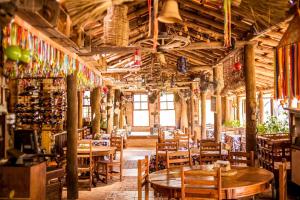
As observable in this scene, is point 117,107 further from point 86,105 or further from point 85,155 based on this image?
point 85,155

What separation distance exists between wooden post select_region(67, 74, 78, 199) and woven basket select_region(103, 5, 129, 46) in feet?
7.47

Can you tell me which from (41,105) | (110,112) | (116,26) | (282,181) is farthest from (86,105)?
(282,181)

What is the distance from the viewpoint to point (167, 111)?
2230 centimetres

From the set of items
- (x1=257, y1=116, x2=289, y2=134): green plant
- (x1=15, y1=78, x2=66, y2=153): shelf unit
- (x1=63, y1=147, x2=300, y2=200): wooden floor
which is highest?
(x1=15, y1=78, x2=66, y2=153): shelf unit

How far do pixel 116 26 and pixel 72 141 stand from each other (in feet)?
9.62

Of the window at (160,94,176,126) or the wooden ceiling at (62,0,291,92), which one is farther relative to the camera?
the window at (160,94,176,126)

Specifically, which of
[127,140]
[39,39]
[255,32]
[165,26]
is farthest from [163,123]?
[39,39]

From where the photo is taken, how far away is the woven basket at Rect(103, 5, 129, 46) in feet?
14.8

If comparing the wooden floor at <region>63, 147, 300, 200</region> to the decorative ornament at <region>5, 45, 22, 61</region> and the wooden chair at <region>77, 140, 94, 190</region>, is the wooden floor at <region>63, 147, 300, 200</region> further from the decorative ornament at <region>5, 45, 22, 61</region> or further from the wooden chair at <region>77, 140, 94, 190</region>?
the decorative ornament at <region>5, 45, 22, 61</region>

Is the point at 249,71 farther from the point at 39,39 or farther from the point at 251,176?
the point at 39,39

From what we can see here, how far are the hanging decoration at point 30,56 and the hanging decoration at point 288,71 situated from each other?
315 cm

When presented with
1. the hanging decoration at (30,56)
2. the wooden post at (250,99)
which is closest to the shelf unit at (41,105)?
the hanging decoration at (30,56)

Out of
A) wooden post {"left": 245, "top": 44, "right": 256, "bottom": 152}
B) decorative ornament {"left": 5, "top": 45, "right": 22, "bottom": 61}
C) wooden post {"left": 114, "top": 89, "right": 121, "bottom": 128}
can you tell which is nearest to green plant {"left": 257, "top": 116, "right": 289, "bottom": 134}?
wooden post {"left": 245, "top": 44, "right": 256, "bottom": 152}

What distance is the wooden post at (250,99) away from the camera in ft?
22.2
